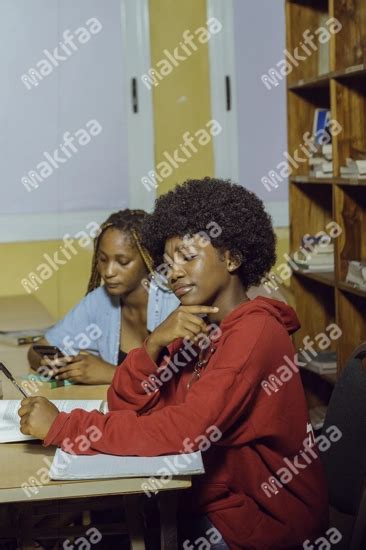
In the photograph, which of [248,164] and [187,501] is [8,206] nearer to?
[248,164]

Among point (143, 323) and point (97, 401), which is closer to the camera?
point (97, 401)

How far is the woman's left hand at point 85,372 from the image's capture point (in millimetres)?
2334

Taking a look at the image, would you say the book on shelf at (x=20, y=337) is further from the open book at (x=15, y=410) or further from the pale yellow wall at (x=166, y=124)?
the pale yellow wall at (x=166, y=124)

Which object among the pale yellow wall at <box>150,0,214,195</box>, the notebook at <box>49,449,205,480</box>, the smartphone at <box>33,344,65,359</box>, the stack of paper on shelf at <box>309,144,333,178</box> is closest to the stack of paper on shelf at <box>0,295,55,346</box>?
the smartphone at <box>33,344,65,359</box>

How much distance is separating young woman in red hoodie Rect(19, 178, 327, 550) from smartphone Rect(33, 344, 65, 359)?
56 cm

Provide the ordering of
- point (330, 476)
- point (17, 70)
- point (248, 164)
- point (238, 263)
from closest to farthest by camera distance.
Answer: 1. point (238, 263)
2. point (330, 476)
3. point (17, 70)
4. point (248, 164)

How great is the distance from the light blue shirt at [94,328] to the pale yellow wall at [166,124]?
4.97 ft

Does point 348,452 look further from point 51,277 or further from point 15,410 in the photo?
point 51,277

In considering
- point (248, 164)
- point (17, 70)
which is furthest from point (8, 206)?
point (248, 164)

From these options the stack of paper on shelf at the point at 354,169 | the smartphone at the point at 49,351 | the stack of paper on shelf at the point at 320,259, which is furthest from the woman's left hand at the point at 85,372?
the stack of paper on shelf at the point at 320,259

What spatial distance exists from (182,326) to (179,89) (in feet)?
9.14

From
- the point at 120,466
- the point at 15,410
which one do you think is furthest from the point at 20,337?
the point at 120,466

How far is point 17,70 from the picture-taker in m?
4.24

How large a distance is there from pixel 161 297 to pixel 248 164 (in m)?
1.91
